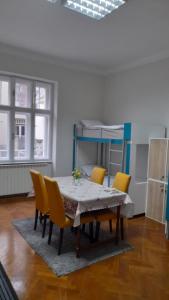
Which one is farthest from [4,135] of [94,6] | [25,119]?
[94,6]

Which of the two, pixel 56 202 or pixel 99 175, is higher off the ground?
pixel 99 175

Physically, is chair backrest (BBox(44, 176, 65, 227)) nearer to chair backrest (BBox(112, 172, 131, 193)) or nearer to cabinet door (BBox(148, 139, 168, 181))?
chair backrest (BBox(112, 172, 131, 193))

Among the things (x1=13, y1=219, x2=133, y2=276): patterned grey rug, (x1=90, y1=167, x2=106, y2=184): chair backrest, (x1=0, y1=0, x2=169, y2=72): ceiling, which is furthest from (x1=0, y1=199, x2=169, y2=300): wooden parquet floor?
(x1=0, y1=0, x2=169, y2=72): ceiling

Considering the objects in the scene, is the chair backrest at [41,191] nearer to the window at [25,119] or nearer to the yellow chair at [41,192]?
the yellow chair at [41,192]

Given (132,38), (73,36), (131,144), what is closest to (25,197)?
(131,144)

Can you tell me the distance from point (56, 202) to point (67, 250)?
65 cm

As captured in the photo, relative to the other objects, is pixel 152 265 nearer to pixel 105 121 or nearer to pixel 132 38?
pixel 132 38

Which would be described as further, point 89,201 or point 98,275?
point 89,201

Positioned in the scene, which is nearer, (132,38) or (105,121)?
(132,38)

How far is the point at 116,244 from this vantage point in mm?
2910

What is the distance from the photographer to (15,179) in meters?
4.59

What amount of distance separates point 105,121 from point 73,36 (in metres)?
2.47

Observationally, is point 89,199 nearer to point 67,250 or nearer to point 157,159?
point 67,250

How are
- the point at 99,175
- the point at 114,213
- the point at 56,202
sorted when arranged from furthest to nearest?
the point at 99,175, the point at 114,213, the point at 56,202
